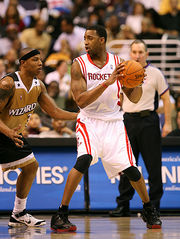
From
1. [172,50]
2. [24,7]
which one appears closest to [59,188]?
[172,50]

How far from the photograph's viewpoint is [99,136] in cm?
601

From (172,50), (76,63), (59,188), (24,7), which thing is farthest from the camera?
(24,7)

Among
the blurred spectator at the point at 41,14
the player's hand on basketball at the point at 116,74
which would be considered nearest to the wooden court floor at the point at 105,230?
the player's hand on basketball at the point at 116,74

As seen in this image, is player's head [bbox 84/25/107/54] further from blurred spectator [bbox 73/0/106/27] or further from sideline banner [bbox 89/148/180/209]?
blurred spectator [bbox 73/0/106/27]

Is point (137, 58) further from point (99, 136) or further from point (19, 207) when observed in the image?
point (19, 207)

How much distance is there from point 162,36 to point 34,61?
Answer: 7.26 metres

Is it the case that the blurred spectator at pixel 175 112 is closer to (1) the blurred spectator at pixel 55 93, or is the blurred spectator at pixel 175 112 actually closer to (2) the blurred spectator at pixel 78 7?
(1) the blurred spectator at pixel 55 93

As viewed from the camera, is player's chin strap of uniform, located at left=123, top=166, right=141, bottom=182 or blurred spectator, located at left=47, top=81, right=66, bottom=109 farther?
blurred spectator, located at left=47, top=81, right=66, bottom=109

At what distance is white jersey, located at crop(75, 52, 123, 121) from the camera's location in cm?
596

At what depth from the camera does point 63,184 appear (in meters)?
7.93

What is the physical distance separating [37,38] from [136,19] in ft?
8.71

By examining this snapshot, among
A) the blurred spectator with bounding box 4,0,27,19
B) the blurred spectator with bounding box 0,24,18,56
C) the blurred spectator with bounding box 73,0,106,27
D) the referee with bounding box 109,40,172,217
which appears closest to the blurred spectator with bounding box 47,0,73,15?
the blurred spectator with bounding box 73,0,106,27

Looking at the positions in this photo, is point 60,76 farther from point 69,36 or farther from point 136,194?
point 136,194

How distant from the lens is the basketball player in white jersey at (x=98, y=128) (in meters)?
5.86
